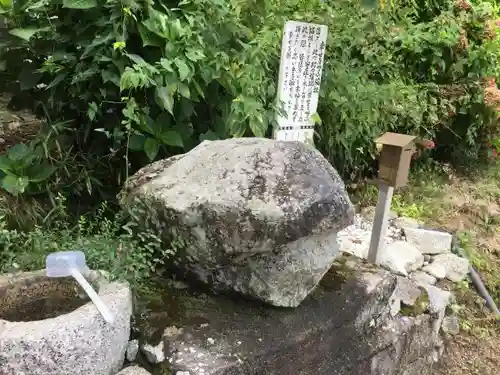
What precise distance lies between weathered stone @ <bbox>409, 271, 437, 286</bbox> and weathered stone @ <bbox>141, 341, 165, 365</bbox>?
233 cm

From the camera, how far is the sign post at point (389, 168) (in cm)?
348

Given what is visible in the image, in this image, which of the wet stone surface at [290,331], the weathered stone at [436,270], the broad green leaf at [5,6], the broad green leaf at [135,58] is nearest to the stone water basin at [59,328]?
the wet stone surface at [290,331]

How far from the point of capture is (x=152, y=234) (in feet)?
8.30

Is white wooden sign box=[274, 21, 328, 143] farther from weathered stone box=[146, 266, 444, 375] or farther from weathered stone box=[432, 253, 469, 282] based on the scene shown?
weathered stone box=[432, 253, 469, 282]

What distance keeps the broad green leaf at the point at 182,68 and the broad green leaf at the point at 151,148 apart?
428 mm

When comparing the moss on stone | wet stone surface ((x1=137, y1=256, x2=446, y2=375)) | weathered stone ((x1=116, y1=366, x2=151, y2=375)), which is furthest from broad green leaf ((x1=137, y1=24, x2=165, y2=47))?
the moss on stone

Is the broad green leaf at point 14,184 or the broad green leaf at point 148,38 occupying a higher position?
the broad green leaf at point 148,38

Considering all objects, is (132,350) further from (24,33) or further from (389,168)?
(389,168)

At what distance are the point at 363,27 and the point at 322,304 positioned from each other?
247 centimetres

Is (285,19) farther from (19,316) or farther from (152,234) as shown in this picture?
(19,316)

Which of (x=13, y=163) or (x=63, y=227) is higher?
(x=13, y=163)

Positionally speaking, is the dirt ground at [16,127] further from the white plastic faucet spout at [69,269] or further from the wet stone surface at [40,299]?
the white plastic faucet spout at [69,269]

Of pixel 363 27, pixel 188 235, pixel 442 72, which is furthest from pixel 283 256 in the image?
pixel 442 72

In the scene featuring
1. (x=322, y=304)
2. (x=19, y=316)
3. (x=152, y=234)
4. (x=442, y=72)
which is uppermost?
(x=442, y=72)
